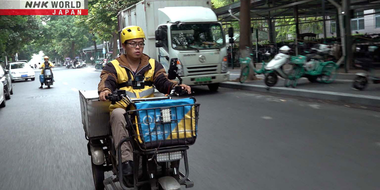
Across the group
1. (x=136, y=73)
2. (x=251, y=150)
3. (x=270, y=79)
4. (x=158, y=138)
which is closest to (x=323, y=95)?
(x=270, y=79)

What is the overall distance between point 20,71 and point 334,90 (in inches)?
1069

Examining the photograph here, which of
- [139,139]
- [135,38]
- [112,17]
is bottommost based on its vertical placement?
[139,139]

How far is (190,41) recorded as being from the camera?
1328 centimetres

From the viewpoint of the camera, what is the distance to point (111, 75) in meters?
3.62

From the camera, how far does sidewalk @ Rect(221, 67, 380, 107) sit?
933 centimetres

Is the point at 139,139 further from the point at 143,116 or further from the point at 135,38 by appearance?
the point at 135,38

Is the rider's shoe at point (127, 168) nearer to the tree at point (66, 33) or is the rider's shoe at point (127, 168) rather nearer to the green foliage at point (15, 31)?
the green foliage at point (15, 31)

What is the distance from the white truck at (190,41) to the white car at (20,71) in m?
21.2

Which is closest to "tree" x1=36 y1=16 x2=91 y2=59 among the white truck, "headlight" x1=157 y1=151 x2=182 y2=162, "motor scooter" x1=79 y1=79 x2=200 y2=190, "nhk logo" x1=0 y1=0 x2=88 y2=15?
"nhk logo" x1=0 y1=0 x2=88 y2=15

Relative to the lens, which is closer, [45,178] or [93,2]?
[45,178]

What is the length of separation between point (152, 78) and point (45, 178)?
1.99 metres

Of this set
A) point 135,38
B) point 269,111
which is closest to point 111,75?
point 135,38

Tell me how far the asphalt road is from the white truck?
334 cm

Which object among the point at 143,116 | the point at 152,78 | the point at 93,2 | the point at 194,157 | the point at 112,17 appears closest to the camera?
the point at 143,116
